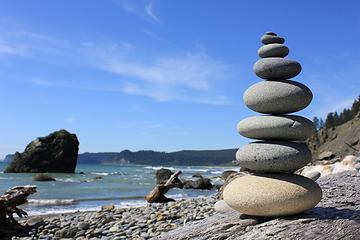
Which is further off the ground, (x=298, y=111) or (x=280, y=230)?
(x=298, y=111)

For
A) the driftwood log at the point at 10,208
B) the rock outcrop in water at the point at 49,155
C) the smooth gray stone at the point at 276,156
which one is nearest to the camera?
the smooth gray stone at the point at 276,156

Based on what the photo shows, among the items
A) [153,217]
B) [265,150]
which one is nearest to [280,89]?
[265,150]

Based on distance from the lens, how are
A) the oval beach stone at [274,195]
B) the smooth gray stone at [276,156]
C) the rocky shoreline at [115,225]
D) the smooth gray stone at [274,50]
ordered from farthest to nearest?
the rocky shoreline at [115,225]
the smooth gray stone at [274,50]
the smooth gray stone at [276,156]
the oval beach stone at [274,195]

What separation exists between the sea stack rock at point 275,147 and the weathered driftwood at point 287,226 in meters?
0.17

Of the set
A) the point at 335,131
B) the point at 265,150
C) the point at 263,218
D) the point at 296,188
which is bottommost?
the point at 263,218

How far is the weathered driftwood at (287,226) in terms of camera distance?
5.39m

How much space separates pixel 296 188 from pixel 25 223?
9.74m

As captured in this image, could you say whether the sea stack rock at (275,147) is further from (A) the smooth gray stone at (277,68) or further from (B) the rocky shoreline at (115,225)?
(B) the rocky shoreline at (115,225)

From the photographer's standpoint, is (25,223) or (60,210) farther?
(60,210)

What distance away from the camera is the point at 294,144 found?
19.6 feet

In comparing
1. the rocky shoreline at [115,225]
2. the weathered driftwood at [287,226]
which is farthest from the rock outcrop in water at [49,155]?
the weathered driftwood at [287,226]

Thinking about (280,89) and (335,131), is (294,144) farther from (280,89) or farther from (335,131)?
(335,131)

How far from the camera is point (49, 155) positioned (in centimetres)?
6956

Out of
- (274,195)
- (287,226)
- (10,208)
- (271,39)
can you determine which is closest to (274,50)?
(271,39)
